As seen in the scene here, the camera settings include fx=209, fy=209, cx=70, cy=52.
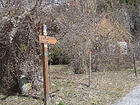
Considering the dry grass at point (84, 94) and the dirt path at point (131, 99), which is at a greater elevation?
the dry grass at point (84, 94)

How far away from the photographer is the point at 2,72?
25.6ft

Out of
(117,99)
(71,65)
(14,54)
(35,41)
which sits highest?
(35,41)

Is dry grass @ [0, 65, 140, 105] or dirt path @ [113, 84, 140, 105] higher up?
dry grass @ [0, 65, 140, 105]

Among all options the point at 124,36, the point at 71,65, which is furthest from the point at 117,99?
the point at 124,36

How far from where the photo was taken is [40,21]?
7227 millimetres

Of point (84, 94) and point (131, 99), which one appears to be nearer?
point (131, 99)

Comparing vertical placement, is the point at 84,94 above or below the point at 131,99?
above

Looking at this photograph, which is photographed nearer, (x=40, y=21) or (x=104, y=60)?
(x=40, y=21)

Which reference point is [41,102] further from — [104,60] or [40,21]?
[104,60]

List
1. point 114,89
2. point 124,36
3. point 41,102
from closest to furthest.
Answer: point 41,102, point 114,89, point 124,36

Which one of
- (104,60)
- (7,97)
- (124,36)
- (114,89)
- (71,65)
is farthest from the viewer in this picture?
(124,36)

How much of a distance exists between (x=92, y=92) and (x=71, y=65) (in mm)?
4922

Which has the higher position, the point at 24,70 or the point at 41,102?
the point at 24,70

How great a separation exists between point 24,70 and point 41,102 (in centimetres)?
143
